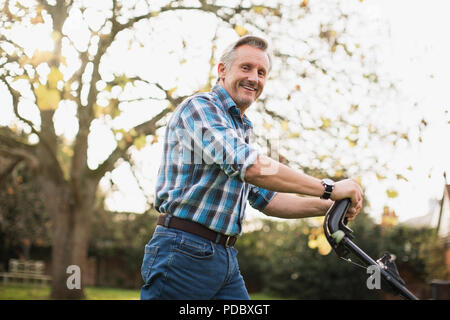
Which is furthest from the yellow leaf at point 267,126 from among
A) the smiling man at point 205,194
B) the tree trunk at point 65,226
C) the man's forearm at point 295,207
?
the smiling man at point 205,194

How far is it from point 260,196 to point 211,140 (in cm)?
90

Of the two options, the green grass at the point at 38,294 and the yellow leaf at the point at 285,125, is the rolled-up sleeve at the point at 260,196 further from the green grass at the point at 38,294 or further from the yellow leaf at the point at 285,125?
the green grass at the point at 38,294

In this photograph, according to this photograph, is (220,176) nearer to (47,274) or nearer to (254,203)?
(254,203)

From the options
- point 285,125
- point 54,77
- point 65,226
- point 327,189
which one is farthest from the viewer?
point 65,226

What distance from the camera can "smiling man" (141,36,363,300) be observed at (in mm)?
2311

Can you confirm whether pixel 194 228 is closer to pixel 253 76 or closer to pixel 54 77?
pixel 253 76

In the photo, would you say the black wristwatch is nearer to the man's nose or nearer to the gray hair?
the man's nose

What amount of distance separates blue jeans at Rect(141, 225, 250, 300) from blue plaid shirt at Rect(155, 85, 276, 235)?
104 mm

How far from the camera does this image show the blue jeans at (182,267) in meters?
2.41

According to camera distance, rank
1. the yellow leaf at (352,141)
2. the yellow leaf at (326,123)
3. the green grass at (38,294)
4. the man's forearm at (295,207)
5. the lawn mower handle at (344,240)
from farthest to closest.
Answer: the green grass at (38,294), the yellow leaf at (326,123), the yellow leaf at (352,141), the man's forearm at (295,207), the lawn mower handle at (344,240)

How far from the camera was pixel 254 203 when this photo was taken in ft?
10.5

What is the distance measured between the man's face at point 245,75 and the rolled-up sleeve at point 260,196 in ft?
1.82

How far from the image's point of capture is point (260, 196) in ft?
10.4

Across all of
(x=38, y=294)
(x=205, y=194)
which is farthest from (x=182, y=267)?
(x=38, y=294)
